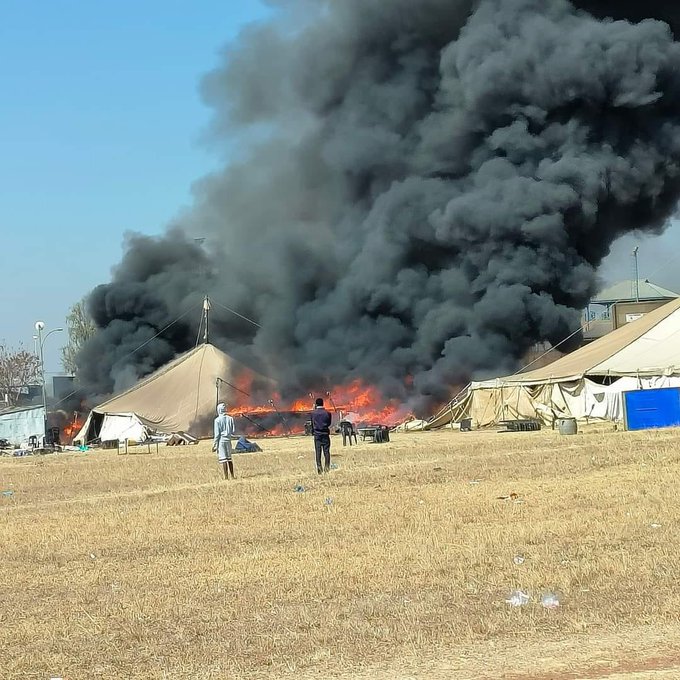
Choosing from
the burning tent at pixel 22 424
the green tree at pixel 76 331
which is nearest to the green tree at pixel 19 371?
the green tree at pixel 76 331

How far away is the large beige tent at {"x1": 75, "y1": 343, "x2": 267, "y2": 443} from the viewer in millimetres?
52000

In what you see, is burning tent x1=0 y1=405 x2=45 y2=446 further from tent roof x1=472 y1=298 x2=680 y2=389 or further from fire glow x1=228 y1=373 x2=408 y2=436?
tent roof x1=472 y1=298 x2=680 y2=389

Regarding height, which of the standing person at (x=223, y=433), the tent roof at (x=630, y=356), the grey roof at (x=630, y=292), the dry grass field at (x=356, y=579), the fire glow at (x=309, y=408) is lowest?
the dry grass field at (x=356, y=579)

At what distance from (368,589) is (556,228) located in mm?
42632

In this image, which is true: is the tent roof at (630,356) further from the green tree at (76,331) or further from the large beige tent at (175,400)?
the green tree at (76,331)

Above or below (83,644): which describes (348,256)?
above

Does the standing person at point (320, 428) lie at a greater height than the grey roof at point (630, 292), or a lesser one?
lesser

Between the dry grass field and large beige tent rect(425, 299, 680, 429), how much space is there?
818 inches

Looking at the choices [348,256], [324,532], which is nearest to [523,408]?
[348,256]

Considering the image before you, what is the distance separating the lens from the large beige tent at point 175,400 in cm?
5200

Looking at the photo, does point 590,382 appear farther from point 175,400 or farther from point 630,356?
point 175,400

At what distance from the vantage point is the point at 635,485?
16859mm

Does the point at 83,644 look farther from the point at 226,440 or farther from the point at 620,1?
the point at 620,1

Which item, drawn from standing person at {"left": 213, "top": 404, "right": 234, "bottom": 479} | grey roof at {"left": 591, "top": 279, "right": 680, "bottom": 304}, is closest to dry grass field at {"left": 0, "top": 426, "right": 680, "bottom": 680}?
standing person at {"left": 213, "top": 404, "right": 234, "bottom": 479}
